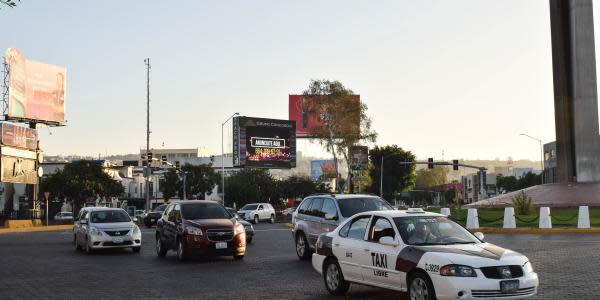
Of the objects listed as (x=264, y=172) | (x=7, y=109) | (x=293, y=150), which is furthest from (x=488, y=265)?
(x=264, y=172)

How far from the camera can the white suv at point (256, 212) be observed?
5275 cm

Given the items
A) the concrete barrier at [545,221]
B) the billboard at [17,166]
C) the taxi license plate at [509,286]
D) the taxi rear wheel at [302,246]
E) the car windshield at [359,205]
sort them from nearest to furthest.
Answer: the taxi license plate at [509,286] → the car windshield at [359,205] → the taxi rear wheel at [302,246] → the concrete barrier at [545,221] → the billboard at [17,166]

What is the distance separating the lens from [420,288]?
9.66 m

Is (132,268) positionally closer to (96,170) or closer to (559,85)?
(559,85)

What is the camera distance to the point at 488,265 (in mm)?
9070

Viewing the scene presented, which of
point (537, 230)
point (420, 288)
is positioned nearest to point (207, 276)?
point (420, 288)

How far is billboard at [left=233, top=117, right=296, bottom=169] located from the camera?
88.8 metres

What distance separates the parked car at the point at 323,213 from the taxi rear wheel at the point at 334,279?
492cm

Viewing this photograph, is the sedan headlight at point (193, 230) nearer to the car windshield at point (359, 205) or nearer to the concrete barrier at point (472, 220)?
the car windshield at point (359, 205)

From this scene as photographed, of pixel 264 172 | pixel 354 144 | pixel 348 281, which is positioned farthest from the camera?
pixel 264 172

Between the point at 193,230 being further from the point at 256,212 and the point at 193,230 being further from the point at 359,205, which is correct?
the point at 256,212

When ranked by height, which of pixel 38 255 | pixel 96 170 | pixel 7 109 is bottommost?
pixel 38 255

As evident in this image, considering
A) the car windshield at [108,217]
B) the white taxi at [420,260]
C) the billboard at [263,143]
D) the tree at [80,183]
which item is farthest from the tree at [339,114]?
the white taxi at [420,260]

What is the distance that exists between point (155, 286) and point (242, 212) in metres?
39.1
